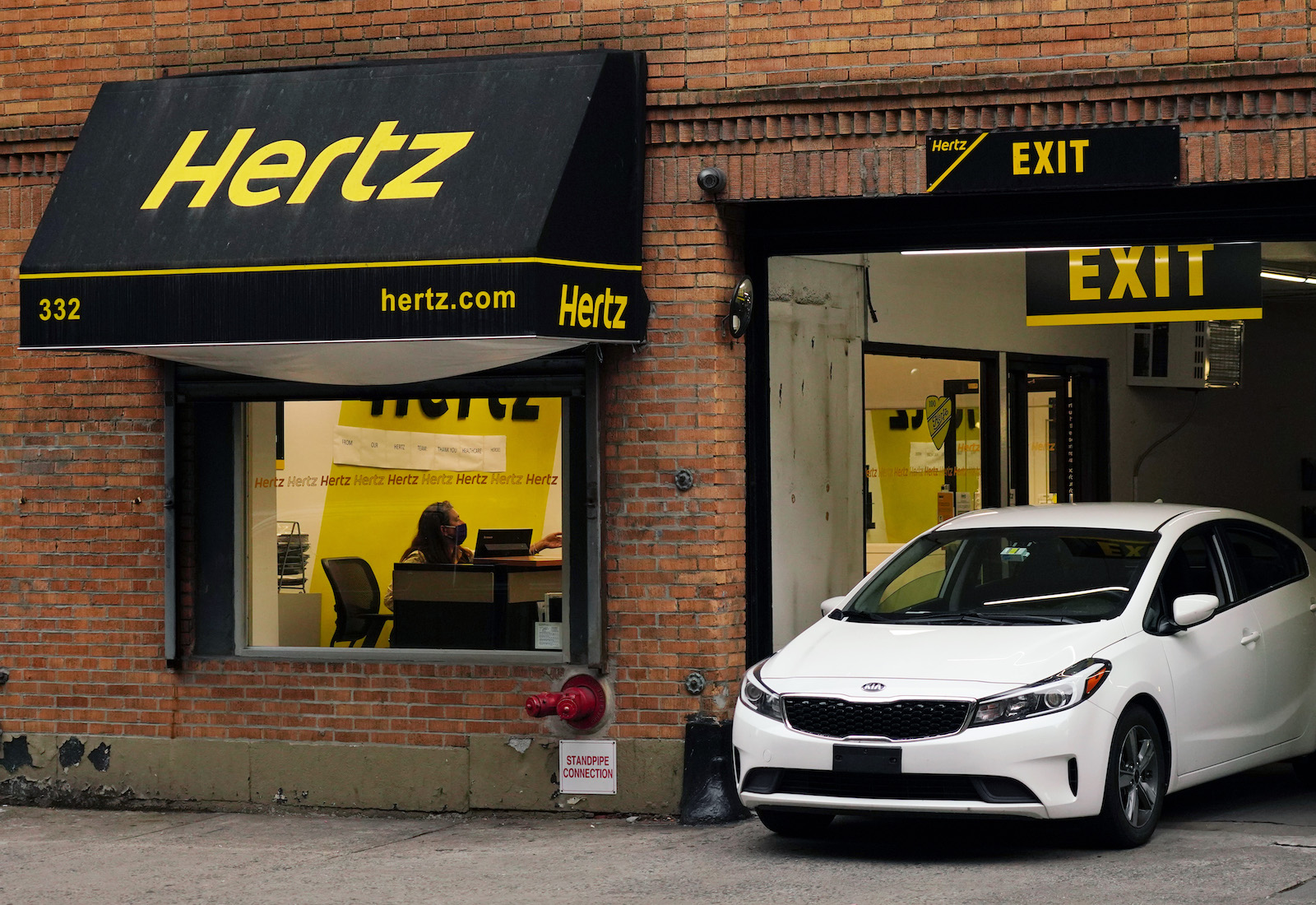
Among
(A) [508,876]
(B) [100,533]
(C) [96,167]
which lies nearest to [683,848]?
(A) [508,876]

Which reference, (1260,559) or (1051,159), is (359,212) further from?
(1260,559)

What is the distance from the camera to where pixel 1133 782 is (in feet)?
26.2

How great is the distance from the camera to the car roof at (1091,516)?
9070 mm

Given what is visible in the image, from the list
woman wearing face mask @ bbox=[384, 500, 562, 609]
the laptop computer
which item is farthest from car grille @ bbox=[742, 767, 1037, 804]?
woman wearing face mask @ bbox=[384, 500, 562, 609]

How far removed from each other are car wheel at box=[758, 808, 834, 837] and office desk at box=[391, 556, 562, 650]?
225 cm

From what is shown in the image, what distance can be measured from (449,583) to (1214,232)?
492 cm

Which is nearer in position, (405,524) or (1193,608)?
(1193,608)

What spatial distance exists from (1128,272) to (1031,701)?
3542 mm

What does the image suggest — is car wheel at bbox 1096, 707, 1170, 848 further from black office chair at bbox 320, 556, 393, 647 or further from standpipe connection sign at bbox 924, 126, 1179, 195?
black office chair at bbox 320, 556, 393, 647

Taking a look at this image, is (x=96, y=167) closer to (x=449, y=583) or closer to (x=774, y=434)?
(x=449, y=583)

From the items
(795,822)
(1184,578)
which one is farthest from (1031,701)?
(1184,578)

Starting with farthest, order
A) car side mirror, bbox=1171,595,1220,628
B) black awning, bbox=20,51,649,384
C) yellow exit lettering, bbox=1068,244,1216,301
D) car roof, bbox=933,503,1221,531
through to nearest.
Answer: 1. yellow exit lettering, bbox=1068,244,1216,301
2. car roof, bbox=933,503,1221,531
3. black awning, bbox=20,51,649,384
4. car side mirror, bbox=1171,595,1220,628

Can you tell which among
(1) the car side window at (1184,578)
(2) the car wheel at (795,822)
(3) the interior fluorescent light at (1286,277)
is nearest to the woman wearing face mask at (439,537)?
(2) the car wheel at (795,822)

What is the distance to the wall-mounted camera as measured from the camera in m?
9.63
